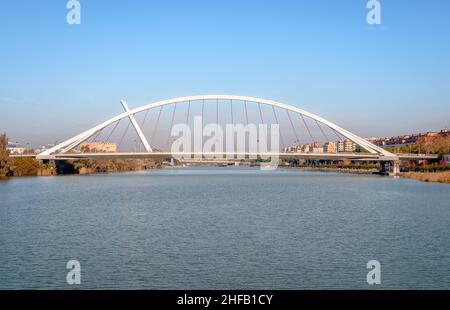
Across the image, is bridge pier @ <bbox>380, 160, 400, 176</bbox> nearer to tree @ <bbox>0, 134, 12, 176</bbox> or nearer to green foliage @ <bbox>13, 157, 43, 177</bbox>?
green foliage @ <bbox>13, 157, 43, 177</bbox>

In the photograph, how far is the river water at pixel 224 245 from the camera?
11305mm

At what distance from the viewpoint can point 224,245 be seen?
14.8 metres

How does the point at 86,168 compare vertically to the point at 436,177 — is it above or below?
below

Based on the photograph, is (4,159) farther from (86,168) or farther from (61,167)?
(86,168)

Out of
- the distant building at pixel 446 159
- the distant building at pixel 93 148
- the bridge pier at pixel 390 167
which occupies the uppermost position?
the distant building at pixel 93 148

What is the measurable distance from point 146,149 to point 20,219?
149ft

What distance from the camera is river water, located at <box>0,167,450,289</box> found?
37.1ft

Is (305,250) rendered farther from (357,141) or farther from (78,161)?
(78,161)

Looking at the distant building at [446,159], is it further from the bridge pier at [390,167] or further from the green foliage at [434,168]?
the bridge pier at [390,167]

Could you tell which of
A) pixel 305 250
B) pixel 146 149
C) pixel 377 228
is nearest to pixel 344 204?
pixel 377 228

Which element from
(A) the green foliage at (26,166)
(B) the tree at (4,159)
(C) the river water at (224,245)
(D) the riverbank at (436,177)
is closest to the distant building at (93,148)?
(A) the green foliage at (26,166)

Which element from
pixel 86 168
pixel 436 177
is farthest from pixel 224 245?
pixel 86 168

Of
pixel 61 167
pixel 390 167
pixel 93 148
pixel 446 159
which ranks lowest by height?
pixel 390 167
